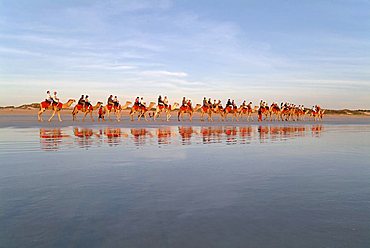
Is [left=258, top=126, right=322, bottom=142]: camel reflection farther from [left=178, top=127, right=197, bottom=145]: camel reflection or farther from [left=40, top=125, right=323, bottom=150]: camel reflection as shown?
[left=178, top=127, right=197, bottom=145]: camel reflection

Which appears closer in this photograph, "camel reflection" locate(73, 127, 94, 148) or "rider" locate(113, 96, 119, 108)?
"camel reflection" locate(73, 127, 94, 148)

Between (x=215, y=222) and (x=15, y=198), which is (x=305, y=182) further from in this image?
(x=15, y=198)

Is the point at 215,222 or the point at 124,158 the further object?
the point at 124,158

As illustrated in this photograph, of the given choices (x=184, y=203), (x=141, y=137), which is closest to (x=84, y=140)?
(x=141, y=137)

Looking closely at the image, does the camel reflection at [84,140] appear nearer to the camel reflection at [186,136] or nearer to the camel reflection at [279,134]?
the camel reflection at [186,136]

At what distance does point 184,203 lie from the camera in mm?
3842

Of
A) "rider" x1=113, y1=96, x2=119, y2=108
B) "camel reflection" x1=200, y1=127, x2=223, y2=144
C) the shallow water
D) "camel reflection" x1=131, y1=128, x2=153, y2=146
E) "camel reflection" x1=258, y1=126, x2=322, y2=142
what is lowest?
the shallow water

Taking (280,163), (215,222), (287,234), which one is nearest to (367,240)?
(287,234)

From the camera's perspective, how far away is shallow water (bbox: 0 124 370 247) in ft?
9.36

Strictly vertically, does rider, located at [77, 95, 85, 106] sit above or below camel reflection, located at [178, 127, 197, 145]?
above

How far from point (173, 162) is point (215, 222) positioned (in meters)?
3.59

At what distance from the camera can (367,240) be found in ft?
9.16

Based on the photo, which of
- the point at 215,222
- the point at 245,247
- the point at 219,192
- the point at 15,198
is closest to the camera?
the point at 245,247

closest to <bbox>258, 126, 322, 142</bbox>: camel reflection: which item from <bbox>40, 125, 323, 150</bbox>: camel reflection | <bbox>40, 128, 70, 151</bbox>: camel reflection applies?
<bbox>40, 125, 323, 150</bbox>: camel reflection
